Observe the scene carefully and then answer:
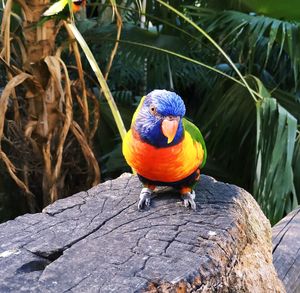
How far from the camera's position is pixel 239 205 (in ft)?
2.96

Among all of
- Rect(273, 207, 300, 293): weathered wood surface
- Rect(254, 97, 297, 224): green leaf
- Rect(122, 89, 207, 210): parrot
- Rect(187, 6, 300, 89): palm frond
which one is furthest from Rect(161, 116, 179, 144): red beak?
Rect(187, 6, 300, 89): palm frond

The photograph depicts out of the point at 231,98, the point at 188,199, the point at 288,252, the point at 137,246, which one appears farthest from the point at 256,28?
the point at 137,246

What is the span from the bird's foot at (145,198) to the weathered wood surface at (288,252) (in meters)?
0.42

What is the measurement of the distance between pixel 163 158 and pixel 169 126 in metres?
0.08

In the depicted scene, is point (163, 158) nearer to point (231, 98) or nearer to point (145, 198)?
point (145, 198)

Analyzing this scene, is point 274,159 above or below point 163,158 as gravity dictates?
below

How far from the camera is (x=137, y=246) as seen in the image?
0.71m

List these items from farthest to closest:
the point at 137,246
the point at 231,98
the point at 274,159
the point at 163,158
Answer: the point at 231,98
the point at 274,159
the point at 163,158
the point at 137,246

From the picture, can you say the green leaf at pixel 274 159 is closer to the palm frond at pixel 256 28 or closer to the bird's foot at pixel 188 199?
the palm frond at pixel 256 28

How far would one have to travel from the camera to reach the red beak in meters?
0.77

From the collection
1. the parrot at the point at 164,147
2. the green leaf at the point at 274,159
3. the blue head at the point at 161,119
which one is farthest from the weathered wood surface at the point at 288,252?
the blue head at the point at 161,119

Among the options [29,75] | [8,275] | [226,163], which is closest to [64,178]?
[29,75]

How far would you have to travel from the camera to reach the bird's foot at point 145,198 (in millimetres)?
888

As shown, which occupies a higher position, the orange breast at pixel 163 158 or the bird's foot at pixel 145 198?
the orange breast at pixel 163 158
